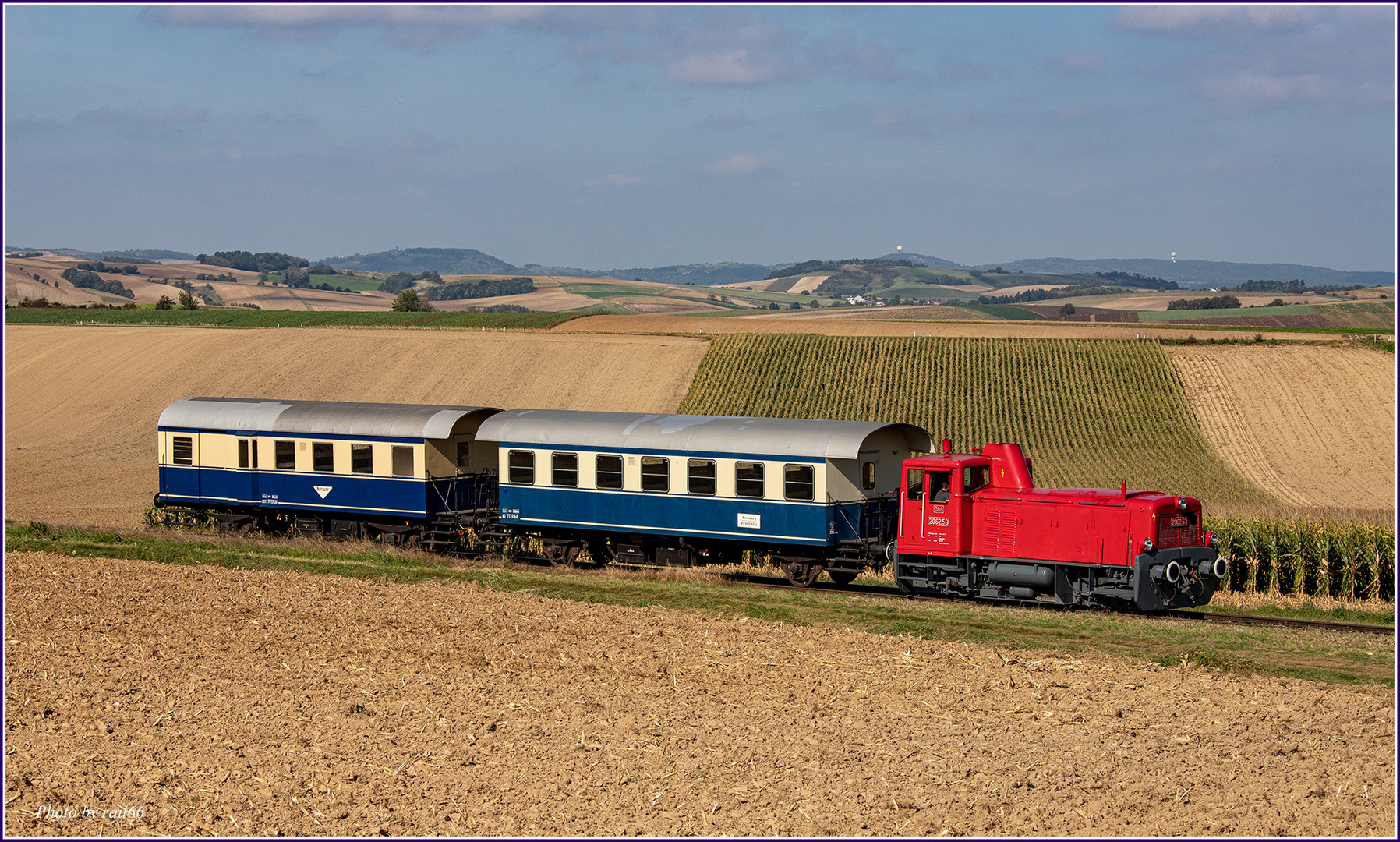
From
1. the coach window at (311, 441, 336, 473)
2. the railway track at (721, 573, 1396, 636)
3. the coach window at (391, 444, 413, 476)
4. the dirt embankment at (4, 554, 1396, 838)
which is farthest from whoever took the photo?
the coach window at (311, 441, 336, 473)

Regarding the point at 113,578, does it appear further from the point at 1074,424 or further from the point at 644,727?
the point at 1074,424

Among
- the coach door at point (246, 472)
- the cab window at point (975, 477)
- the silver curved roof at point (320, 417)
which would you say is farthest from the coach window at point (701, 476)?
the coach door at point (246, 472)

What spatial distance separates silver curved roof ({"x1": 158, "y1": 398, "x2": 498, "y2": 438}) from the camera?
29.5m

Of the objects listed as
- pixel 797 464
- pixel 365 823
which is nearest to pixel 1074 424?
pixel 797 464

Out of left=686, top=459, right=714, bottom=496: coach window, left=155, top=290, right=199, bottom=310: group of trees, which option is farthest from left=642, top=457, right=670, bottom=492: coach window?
left=155, top=290, right=199, bottom=310: group of trees

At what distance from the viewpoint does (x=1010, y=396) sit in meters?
59.7

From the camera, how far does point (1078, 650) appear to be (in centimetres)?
1855

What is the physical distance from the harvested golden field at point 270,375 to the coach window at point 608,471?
93.8ft

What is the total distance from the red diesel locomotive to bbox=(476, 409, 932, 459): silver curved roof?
1.74m

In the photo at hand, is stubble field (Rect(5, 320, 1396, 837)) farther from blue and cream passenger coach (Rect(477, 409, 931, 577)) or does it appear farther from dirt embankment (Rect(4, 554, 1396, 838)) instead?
blue and cream passenger coach (Rect(477, 409, 931, 577))

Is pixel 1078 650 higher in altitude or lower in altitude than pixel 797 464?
lower

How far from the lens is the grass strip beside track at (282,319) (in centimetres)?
9025

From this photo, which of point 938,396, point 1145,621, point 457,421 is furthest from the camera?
point 938,396

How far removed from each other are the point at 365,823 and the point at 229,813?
1337 mm
